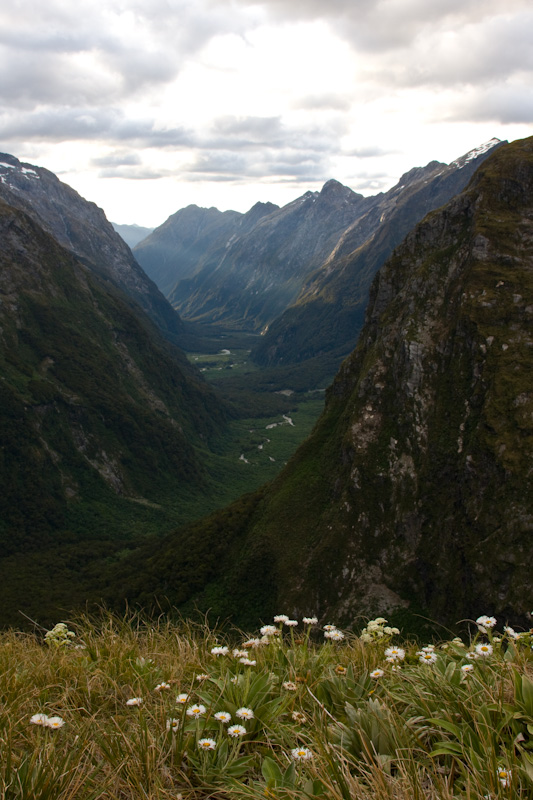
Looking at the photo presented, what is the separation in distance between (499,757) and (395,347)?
8652cm

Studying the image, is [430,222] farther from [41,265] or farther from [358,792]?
[41,265]

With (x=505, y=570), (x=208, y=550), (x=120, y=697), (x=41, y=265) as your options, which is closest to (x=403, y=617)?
(x=505, y=570)

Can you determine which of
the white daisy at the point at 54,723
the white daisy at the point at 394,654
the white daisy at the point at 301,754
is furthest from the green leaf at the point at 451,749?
the white daisy at the point at 54,723

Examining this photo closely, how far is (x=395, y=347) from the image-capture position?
294ft

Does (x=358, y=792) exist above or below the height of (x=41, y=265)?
below

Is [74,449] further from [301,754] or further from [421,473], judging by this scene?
[301,754]

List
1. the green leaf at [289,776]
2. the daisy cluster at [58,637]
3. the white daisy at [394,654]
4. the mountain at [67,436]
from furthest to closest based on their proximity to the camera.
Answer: the mountain at [67,436]
the daisy cluster at [58,637]
the white daisy at [394,654]
the green leaf at [289,776]

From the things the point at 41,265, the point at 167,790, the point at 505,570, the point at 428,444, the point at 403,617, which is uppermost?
the point at 41,265

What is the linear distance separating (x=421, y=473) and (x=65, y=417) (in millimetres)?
109986

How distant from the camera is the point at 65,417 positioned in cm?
14925

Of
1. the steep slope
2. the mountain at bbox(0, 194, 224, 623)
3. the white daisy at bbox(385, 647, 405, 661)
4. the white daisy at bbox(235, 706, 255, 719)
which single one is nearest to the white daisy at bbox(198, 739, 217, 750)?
the white daisy at bbox(235, 706, 255, 719)

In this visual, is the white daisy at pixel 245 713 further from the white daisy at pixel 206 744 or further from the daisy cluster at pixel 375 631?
the daisy cluster at pixel 375 631

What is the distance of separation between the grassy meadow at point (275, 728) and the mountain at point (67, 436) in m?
93.6

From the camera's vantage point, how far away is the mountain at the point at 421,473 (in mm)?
65125
